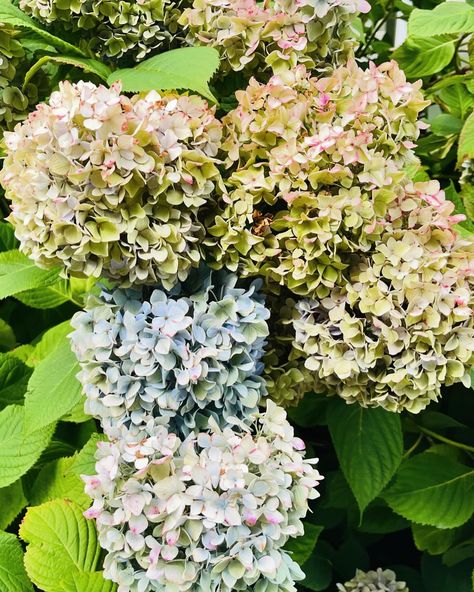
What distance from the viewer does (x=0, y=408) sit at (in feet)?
2.98

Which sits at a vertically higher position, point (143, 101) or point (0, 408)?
point (143, 101)

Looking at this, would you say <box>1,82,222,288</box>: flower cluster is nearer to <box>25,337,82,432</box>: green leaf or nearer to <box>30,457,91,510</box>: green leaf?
<box>25,337,82,432</box>: green leaf

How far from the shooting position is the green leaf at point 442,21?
0.78m

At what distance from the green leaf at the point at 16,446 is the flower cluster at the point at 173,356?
0.68ft

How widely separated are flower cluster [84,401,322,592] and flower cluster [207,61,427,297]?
0.14 m

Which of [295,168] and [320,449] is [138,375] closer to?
[295,168]

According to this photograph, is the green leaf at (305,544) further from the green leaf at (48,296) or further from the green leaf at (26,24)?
the green leaf at (26,24)

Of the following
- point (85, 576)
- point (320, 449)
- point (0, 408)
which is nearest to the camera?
point (85, 576)

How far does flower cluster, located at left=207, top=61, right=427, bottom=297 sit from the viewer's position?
55 centimetres

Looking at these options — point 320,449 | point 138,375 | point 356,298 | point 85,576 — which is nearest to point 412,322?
point 356,298

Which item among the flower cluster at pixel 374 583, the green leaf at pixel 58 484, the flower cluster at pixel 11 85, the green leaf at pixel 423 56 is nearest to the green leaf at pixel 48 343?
the green leaf at pixel 58 484

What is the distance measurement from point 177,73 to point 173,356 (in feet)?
0.83

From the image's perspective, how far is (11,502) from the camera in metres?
0.86

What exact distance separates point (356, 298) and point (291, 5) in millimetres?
254
